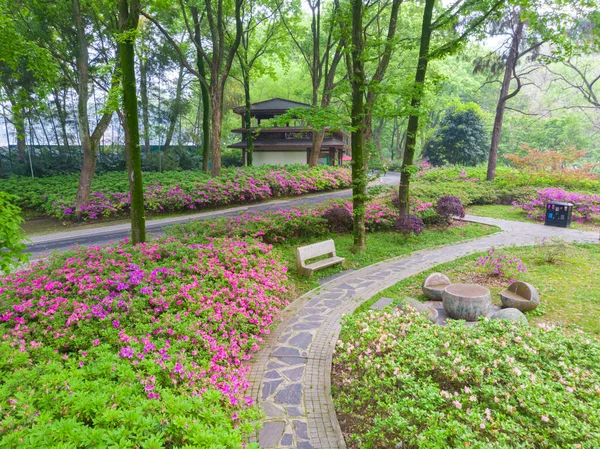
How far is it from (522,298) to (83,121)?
14.5 m

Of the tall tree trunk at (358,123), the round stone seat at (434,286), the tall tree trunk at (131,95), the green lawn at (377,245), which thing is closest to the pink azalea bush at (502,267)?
the round stone seat at (434,286)

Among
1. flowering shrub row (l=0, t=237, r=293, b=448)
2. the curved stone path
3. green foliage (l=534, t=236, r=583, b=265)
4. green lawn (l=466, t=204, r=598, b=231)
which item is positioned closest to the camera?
flowering shrub row (l=0, t=237, r=293, b=448)

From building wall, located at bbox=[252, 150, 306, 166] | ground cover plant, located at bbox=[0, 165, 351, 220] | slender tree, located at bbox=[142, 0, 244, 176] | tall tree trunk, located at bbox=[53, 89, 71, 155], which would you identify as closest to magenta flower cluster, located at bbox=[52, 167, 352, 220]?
ground cover plant, located at bbox=[0, 165, 351, 220]

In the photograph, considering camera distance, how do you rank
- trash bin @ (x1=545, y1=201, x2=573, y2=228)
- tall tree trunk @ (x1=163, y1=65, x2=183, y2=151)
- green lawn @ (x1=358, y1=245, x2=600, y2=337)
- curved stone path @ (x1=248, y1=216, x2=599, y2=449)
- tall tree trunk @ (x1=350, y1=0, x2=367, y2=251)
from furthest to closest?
1. tall tree trunk @ (x1=163, y1=65, x2=183, y2=151)
2. trash bin @ (x1=545, y1=201, x2=573, y2=228)
3. tall tree trunk @ (x1=350, y1=0, x2=367, y2=251)
4. green lawn @ (x1=358, y1=245, x2=600, y2=337)
5. curved stone path @ (x1=248, y1=216, x2=599, y2=449)

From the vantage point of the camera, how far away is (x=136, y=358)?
3410 millimetres

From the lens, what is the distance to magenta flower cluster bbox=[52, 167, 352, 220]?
1386 cm

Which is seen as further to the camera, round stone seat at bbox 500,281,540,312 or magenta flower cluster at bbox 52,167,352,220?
magenta flower cluster at bbox 52,167,352,220

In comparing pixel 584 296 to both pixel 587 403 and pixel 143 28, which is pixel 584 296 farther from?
pixel 143 28

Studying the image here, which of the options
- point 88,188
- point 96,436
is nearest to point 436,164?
point 88,188

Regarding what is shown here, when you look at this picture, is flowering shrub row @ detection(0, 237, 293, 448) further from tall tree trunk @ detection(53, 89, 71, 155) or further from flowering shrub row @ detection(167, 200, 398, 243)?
tall tree trunk @ detection(53, 89, 71, 155)

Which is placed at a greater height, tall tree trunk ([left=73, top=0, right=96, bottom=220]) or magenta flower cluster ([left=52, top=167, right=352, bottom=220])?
tall tree trunk ([left=73, top=0, right=96, bottom=220])

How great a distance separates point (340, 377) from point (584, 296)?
5501 mm

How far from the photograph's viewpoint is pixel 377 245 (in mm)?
10148

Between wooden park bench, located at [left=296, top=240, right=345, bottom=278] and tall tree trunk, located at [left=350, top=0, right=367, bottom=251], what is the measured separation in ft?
4.08
